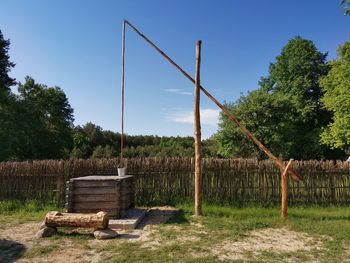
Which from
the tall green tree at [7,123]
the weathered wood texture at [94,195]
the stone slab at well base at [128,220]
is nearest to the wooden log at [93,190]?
the weathered wood texture at [94,195]

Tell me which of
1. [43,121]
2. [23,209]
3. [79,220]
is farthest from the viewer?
[43,121]

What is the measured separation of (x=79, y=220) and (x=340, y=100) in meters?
16.8

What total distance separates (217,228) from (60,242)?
10.8 feet

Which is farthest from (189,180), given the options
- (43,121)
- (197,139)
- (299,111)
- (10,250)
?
(43,121)

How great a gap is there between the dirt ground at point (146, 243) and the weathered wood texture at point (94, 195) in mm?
862

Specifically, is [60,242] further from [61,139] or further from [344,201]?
[61,139]

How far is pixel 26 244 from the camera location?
6.00 metres

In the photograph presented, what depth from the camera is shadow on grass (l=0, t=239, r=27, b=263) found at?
5251 mm

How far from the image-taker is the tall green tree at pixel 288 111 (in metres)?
19.9

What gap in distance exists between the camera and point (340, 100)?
59.5 ft

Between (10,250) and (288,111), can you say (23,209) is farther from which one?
(288,111)

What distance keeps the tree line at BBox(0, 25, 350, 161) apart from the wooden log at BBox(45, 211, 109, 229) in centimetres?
1223

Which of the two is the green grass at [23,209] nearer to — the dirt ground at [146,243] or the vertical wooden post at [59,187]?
the vertical wooden post at [59,187]

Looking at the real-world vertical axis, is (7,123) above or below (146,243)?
above
